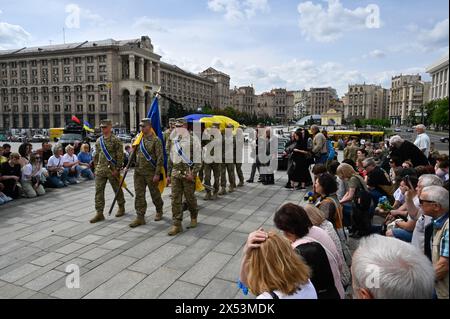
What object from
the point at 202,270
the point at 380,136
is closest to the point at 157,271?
the point at 202,270

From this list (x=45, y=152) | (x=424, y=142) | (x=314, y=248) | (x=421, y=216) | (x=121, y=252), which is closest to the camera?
(x=314, y=248)

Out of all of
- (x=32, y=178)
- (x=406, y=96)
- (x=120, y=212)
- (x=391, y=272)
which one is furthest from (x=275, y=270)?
(x=406, y=96)

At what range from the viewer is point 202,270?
170 inches

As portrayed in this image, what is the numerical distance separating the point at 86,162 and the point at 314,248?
38.5 feet

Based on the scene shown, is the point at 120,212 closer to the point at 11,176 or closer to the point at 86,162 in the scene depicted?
the point at 11,176

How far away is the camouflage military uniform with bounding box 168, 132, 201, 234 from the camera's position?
5866 mm

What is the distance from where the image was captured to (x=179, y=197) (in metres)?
5.93

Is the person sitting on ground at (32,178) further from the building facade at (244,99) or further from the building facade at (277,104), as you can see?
the building facade at (277,104)

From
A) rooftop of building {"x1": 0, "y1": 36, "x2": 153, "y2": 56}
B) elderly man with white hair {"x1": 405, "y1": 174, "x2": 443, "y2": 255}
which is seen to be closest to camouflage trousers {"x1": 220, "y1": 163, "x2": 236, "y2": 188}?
elderly man with white hair {"x1": 405, "y1": 174, "x2": 443, "y2": 255}

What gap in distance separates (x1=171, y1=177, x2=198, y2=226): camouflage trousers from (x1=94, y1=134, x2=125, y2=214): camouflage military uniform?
162cm

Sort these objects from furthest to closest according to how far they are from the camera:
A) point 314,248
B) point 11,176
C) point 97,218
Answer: point 11,176 → point 97,218 → point 314,248

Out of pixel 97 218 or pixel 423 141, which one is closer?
pixel 97 218
